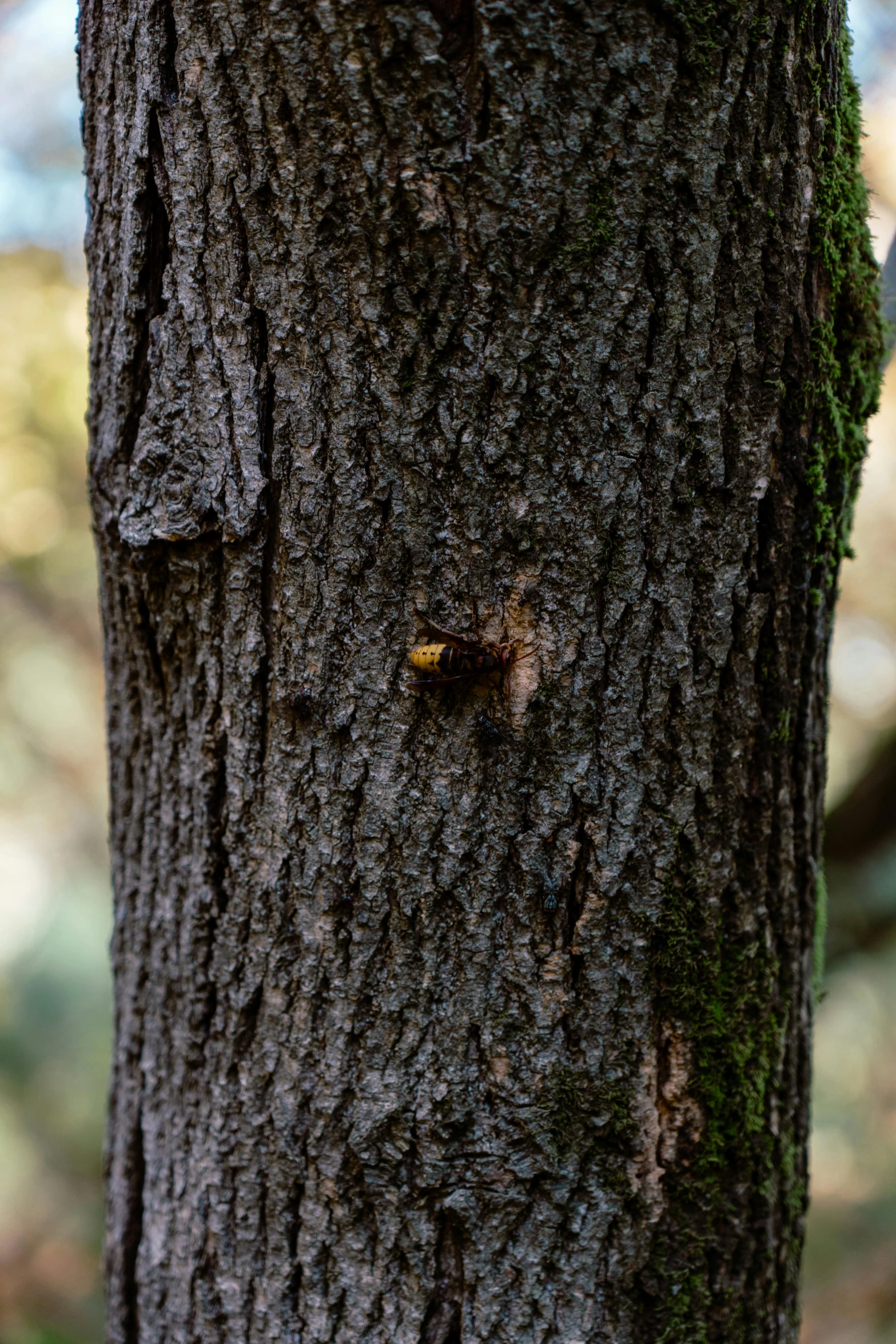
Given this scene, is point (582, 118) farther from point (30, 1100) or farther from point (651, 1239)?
point (30, 1100)

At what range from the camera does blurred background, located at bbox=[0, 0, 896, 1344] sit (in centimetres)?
616

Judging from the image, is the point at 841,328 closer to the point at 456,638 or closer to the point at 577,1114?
the point at 456,638

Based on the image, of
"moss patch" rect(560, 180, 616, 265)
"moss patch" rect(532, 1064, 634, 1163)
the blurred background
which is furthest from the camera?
the blurred background

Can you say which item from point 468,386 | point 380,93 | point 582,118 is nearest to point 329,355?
point 468,386

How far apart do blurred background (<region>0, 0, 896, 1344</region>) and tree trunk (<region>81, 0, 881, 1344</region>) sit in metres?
5.04

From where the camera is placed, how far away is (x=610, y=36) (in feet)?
3.51

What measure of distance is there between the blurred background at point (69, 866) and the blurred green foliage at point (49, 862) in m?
0.02

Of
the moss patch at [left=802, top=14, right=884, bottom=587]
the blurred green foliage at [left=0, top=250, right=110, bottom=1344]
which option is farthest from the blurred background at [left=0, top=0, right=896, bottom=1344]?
the moss patch at [left=802, top=14, right=884, bottom=587]

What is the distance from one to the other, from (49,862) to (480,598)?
7950 millimetres

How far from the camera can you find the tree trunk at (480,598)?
3.66ft

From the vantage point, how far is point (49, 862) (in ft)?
25.7

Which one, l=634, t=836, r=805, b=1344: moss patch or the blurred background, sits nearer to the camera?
l=634, t=836, r=805, b=1344: moss patch

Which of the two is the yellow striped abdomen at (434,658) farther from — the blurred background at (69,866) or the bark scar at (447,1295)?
the blurred background at (69,866)

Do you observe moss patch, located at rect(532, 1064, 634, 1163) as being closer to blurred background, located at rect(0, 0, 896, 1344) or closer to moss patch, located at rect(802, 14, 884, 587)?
moss patch, located at rect(802, 14, 884, 587)
